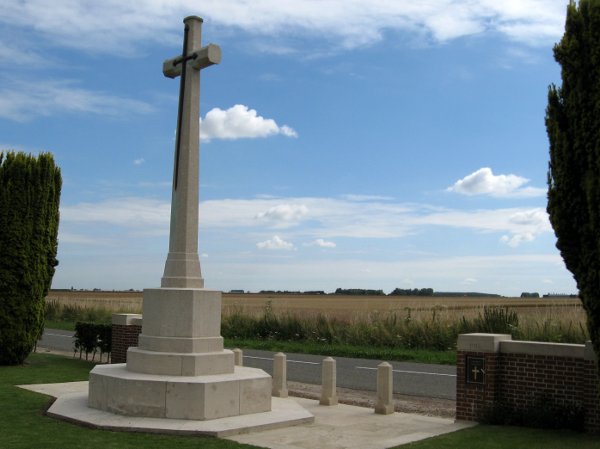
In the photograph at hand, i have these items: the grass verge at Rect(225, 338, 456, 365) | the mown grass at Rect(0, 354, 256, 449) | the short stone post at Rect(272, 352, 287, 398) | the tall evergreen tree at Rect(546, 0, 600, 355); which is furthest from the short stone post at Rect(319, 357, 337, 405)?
the grass verge at Rect(225, 338, 456, 365)

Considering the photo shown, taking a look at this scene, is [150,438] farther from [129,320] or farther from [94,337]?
[94,337]

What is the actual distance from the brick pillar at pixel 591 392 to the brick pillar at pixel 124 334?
32.5 feet

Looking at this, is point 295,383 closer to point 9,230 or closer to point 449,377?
point 449,377

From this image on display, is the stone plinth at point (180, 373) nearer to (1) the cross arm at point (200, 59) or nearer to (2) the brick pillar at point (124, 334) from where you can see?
(1) the cross arm at point (200, 59)

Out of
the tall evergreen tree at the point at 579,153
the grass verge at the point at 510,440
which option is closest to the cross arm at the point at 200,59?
the tall evergreen tree at the point at 579,153

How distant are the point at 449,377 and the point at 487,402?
587 centimetres

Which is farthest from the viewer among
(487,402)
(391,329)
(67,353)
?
(391,329)

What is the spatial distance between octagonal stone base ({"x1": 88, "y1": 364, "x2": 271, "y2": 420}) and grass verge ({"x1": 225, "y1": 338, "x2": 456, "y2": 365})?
992cm

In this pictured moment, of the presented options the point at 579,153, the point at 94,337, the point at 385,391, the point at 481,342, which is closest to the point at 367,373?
the point at 385,391

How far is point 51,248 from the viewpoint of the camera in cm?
1636

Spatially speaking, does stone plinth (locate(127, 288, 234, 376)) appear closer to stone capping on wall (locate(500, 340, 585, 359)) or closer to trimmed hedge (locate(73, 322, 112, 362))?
stone capping on wall (locate(500, 340, 585, 359))

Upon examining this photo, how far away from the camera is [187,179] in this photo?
10.5 meters

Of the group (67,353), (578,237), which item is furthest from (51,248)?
(578,237)

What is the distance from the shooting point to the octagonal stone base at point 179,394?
29.7 feet
